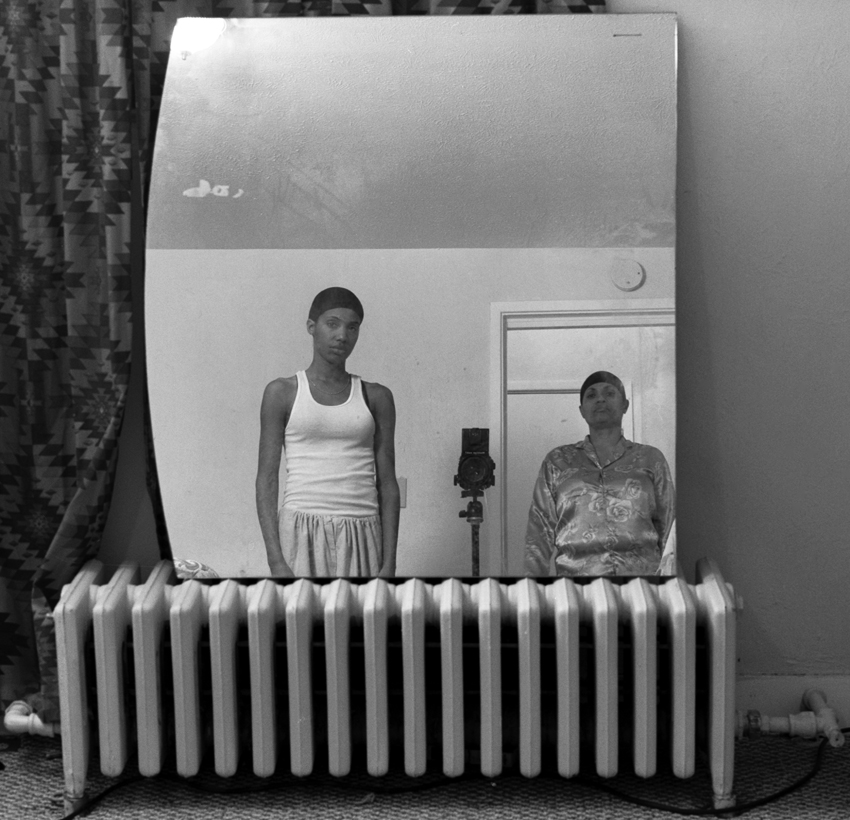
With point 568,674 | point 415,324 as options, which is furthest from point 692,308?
point 568,674

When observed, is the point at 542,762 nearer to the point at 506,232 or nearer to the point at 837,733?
the point at 837,733

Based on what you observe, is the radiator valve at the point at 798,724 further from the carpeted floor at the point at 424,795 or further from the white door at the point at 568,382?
the white door at the point at 568,382

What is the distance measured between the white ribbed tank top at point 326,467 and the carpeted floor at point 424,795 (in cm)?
48

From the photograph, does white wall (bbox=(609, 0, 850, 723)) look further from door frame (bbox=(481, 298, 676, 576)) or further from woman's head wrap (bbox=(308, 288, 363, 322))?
woman's head wrap (bbox=(308, 288, 363, 322))

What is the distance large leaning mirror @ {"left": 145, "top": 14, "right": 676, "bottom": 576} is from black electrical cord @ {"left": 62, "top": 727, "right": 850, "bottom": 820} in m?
0.44

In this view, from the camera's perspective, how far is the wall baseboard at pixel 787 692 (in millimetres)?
1812

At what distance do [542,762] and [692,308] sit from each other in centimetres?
84

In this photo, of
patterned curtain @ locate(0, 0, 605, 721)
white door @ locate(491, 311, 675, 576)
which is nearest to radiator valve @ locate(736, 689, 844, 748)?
white door @ locate(491, 311, 675, 576)

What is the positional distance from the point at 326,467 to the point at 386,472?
0.33 feet

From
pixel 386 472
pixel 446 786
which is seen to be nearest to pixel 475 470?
pixel 386 472

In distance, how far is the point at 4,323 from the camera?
173 cm

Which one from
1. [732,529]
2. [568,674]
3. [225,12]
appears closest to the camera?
[568,674]

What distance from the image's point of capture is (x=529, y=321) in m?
1.61

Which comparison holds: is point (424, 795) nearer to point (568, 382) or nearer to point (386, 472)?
point (386, 472)
